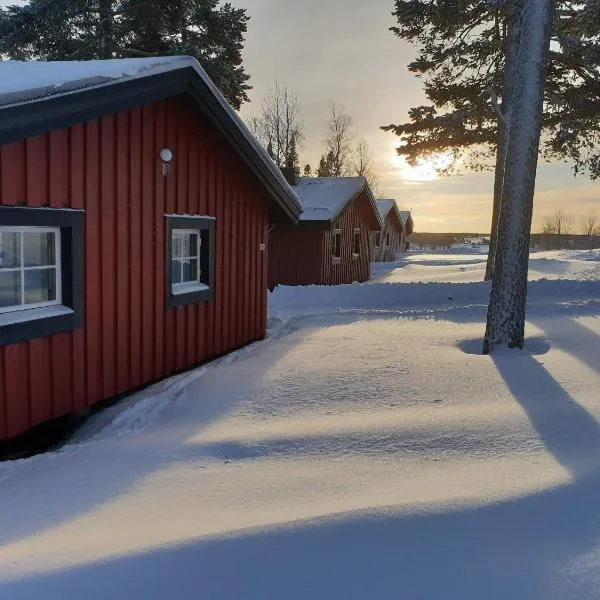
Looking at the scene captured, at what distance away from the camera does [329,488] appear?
345cm

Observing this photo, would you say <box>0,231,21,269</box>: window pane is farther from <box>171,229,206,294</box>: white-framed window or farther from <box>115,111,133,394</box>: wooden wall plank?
<box>171,229,206,294</box>: white-framed window

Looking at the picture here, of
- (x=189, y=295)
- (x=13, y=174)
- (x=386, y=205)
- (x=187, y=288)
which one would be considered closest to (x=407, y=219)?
(x=386, y=205)

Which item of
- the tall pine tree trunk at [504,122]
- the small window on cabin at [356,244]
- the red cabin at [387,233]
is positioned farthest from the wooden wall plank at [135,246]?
the red cabin at [387,233]

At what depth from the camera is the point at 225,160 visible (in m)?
7.89

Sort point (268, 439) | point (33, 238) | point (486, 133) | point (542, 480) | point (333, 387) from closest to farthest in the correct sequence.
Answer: point (542, 480)
point (268, 439)
point (33, 238)
point (333, 387)
point (486, 133)

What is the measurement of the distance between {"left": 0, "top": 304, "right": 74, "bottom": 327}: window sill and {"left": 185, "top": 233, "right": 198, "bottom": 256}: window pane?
2458 mm

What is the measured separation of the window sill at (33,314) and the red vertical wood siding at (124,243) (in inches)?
9.0

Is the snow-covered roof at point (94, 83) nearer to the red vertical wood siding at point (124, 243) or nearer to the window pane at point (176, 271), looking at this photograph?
the red vertical wood siding at point (124, 243)

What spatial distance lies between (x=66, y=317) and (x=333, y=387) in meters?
2.74

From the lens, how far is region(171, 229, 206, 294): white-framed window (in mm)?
7219

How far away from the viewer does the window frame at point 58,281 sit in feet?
15.4

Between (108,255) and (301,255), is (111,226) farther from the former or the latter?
(301,255)

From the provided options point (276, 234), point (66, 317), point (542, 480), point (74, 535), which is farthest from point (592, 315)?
point (276, 234)

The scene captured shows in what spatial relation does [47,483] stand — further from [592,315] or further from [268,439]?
[592,315]
